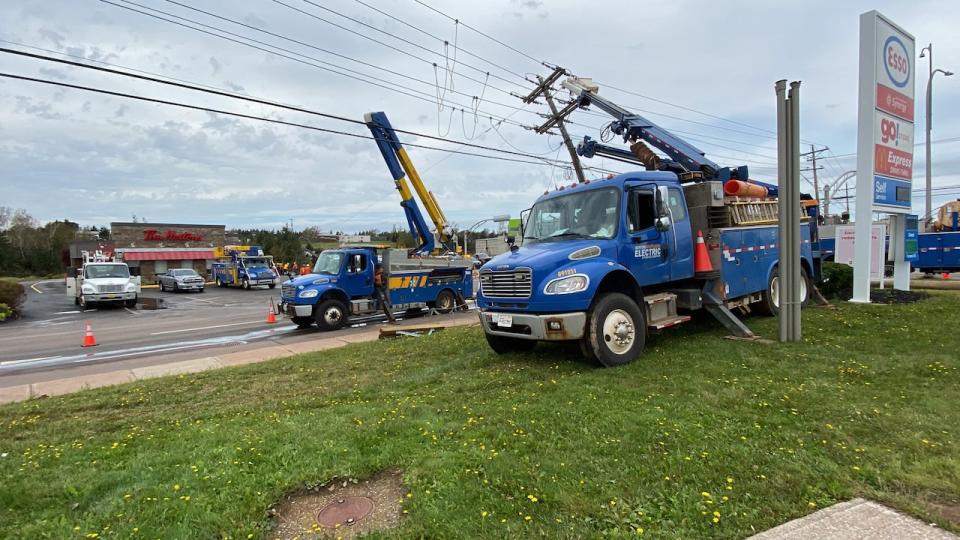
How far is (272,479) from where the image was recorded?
11.6 ft

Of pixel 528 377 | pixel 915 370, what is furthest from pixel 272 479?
pixel 915 370

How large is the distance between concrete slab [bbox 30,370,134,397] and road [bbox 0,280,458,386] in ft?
4.45

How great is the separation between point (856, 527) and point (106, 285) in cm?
2806

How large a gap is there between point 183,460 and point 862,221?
41.3ft

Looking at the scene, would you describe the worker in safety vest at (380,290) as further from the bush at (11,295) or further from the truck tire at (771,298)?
the bush at (11,295)

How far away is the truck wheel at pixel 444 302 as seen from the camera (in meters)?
16.8

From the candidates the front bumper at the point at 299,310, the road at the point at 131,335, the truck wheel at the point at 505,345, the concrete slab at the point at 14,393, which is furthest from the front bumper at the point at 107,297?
the truck wheel at the point at 505,345

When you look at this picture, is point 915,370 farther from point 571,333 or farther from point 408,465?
point 408,465

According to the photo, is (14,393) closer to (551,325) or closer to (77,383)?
(77,383)

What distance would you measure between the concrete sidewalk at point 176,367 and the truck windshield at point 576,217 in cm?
533

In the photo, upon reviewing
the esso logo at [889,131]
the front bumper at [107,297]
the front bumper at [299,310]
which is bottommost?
the front bumper at [107,297]

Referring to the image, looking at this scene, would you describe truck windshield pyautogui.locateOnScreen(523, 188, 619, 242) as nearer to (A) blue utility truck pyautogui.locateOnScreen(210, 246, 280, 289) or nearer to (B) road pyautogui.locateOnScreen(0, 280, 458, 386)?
(B) road pyautogui.locateOnScreen(0, 280, 458, 386)

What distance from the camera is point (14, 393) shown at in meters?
7.68

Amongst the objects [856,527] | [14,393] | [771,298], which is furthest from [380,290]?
[856,527]
